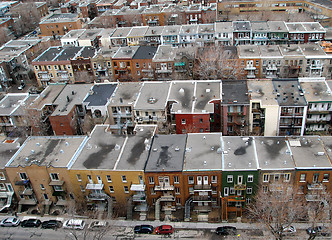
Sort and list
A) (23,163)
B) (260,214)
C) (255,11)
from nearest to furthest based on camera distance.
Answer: (260,214) → (23,163) → (255,11)

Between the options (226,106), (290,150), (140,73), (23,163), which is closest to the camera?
(290,150)

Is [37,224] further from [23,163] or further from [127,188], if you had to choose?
[127,188]

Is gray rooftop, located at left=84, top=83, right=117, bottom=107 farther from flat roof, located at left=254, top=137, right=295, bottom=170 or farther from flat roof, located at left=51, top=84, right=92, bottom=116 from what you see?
flat roof, located at left=254, top=137, right=295, bottom=170

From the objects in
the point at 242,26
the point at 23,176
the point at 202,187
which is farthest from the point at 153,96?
the point at 242,26

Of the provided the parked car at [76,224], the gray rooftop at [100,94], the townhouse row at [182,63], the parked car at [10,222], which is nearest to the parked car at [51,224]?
the parked car at [76,224]

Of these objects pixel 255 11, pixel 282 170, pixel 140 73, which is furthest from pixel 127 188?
pixel 255 11

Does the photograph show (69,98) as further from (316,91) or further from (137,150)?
(316,91)

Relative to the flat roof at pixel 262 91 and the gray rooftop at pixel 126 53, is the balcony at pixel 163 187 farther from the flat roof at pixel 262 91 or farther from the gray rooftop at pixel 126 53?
the gray rooftop at pixel 126 53
